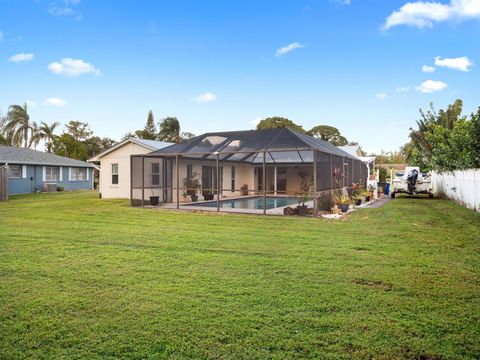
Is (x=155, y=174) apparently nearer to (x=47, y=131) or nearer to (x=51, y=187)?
(x=51, y=187)

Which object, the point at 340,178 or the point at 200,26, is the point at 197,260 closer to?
the point at 340,178

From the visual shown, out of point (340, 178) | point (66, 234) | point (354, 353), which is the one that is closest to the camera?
point (354, 353)

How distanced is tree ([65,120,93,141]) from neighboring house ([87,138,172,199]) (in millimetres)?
27499

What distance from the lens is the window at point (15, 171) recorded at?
22.8 metres

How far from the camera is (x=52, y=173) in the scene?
26.4 meters

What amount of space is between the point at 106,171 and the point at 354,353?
19.7 metres

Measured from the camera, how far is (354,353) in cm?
275

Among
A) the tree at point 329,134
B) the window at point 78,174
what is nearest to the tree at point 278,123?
the tree at point 329,134

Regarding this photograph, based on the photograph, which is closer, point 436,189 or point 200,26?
point 200,26

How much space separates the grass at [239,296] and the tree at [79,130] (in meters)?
41.0

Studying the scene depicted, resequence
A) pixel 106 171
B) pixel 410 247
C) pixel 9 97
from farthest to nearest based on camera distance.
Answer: pixel 9 97, pixel 106 171, pixel 410 247

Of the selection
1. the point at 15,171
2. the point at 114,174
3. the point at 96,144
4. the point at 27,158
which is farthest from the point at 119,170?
the point at 96,144

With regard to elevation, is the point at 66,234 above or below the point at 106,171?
below

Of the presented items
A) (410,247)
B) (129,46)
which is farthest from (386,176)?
(410,247)
